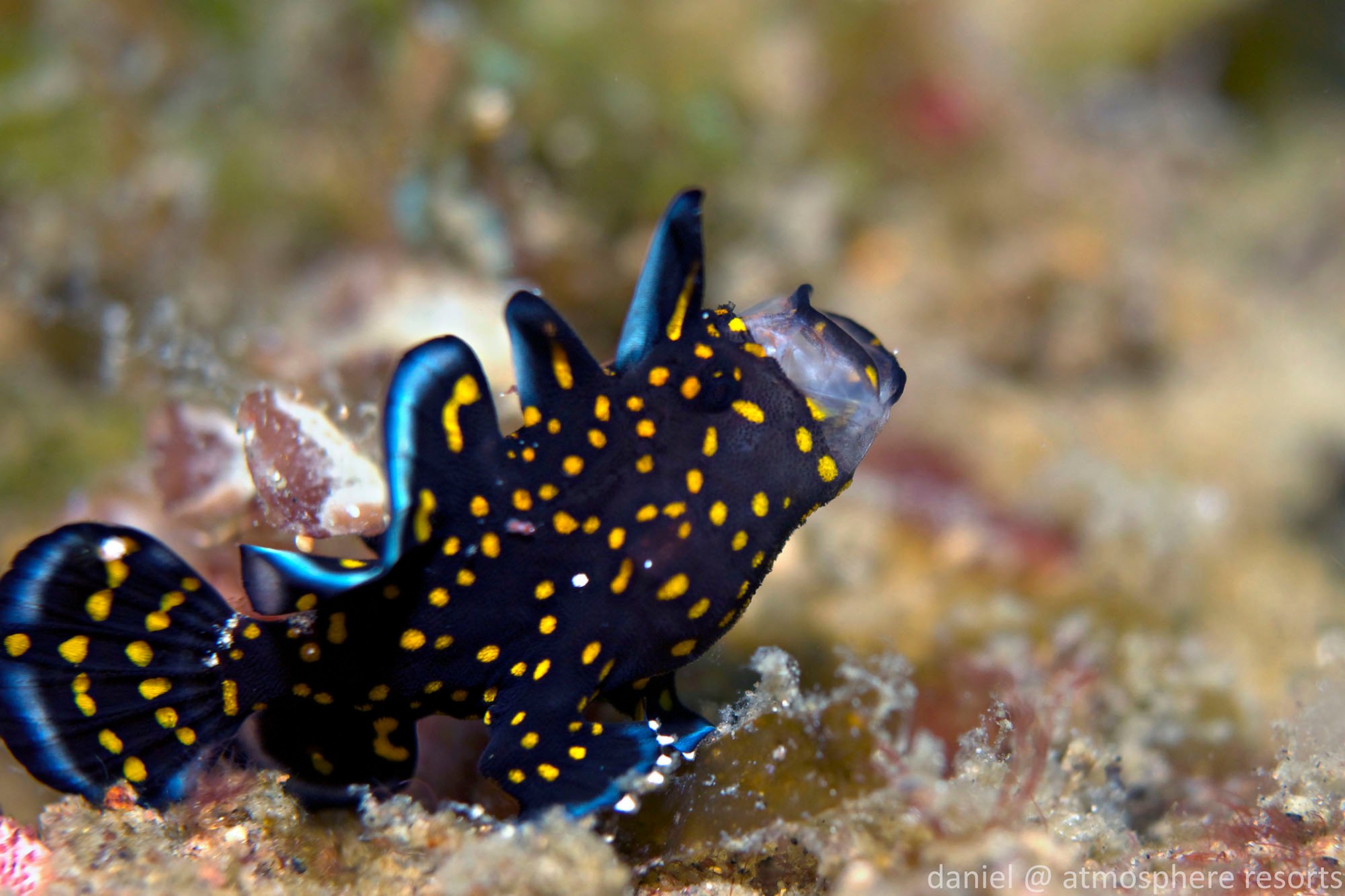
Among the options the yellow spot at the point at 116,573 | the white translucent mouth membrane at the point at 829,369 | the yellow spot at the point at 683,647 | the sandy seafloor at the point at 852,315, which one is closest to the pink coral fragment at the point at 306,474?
the sandy seafloor at the point at 852,315

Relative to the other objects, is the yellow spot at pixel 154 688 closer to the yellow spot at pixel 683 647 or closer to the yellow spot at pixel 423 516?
the yellow spot at pixel 423 516

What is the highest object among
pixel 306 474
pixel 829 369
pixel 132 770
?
pixel 306 474

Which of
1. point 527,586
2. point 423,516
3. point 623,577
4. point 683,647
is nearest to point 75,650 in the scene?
point 423,516

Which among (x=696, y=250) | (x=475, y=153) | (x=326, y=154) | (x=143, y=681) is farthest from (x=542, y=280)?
(x=143, y=681)

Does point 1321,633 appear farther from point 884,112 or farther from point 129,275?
point 129,275

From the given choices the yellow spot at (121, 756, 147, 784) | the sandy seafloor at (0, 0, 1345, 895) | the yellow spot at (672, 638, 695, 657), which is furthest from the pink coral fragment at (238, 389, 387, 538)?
the yellow spot at (672, 638, 695, 657)

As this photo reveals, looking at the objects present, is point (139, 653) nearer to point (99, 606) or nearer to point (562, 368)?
point (99, 606)

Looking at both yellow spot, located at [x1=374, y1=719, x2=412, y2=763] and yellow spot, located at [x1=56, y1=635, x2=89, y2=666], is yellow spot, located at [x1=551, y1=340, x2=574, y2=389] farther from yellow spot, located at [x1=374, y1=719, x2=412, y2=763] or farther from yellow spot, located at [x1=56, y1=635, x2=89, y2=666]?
yellow spot, located at [x1=56, y1=635, x2=89, y2=666]
